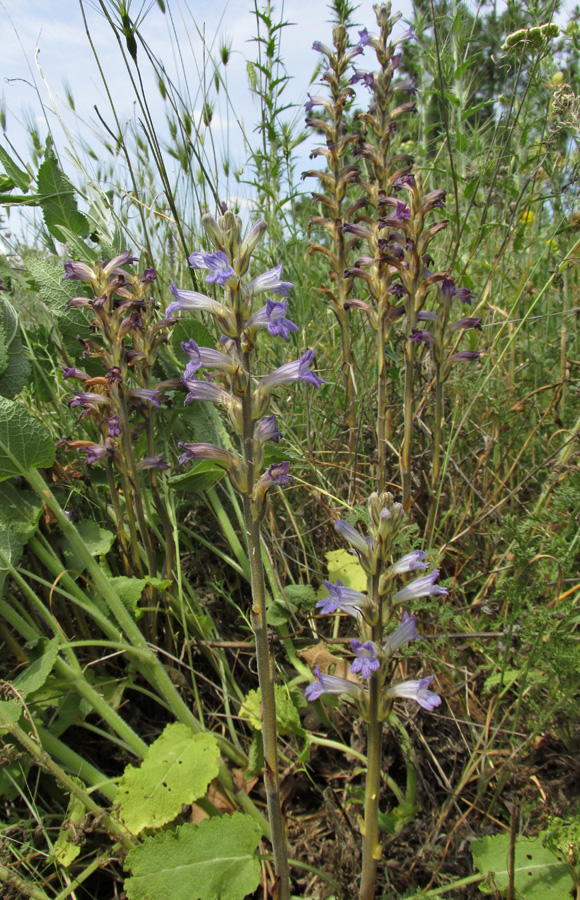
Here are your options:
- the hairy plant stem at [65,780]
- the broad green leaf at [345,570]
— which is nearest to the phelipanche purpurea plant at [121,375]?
the broad green leaf at [345,570]

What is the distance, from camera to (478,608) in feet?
7.52

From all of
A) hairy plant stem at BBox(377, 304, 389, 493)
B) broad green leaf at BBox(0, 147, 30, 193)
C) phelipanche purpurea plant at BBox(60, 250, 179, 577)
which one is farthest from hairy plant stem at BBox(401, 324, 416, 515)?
broad green leaf at BBox(0, 147, 30, 193)

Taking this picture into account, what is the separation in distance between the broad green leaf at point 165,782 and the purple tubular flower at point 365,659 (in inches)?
28.4

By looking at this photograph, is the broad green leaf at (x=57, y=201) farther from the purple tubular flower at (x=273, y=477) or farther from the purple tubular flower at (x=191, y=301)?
the purple tubular flower at (x=273, y=477)

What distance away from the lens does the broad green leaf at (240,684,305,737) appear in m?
1.99

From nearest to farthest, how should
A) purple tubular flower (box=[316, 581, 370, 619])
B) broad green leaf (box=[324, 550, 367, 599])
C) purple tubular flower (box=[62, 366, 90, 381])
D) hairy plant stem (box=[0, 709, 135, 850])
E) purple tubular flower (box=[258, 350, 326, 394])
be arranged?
purple tubular flower (box=[316, 581, 370, 619]) → purple tubular flower (box=[258, 350, 326, 394]) → hairy plant stem (box=[0, 709, 135, 850]) → purple tubular flower (box=[62, 366, 90, 381]) → broad green leaf (box=[324, 550, 367, 599])

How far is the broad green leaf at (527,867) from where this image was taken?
61.4 inches

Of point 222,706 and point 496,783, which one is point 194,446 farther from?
point 496,783

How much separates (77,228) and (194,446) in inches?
61.2

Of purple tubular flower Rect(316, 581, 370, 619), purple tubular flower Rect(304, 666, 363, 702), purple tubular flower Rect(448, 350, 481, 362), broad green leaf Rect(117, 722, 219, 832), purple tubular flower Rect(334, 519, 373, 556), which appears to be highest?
purple tubular flower Rect(448, 350, 481, 362)

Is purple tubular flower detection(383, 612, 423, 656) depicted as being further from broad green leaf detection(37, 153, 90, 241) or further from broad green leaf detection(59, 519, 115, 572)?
broad green leaf detection(37, 153, 90, 241)

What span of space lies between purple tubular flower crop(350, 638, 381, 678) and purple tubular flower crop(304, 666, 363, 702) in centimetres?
12

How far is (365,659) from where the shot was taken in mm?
1352

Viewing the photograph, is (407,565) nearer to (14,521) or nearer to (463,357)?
(463,357)
